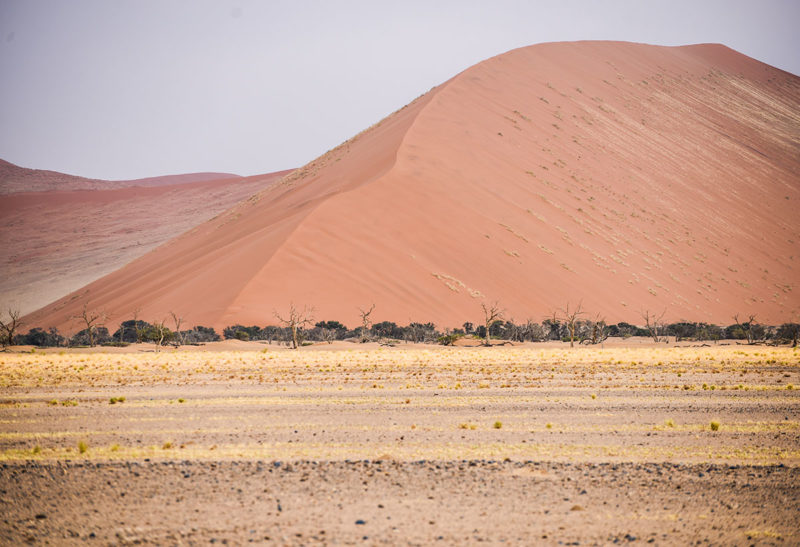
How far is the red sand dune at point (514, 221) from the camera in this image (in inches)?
1655

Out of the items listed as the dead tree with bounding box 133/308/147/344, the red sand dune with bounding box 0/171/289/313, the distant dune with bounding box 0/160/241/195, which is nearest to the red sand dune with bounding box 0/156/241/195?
the distant dune with bounding box 0/160/241/195

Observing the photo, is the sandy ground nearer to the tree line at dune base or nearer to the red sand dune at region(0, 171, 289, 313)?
the tree line at dune base

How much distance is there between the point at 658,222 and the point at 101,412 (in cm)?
5272

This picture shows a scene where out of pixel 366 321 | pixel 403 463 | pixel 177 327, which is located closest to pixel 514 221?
pixel 366 321

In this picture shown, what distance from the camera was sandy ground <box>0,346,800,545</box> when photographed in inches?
225

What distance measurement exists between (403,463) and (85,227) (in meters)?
116

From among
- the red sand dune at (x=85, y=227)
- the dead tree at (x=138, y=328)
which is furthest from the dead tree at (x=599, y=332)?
the red sand dune at (x=85, y=227)

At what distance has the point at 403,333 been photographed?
1458 inches

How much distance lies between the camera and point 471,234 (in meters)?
46.5

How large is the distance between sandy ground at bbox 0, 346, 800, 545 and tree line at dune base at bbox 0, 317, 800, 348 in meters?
19.2

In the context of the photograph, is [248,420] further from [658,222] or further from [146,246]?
[146,246]

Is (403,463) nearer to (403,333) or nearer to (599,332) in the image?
(403,333)

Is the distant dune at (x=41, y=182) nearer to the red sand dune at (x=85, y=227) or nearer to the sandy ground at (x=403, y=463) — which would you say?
the red sand dune at (x=85, y=227)

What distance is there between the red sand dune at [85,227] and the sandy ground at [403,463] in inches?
2941
